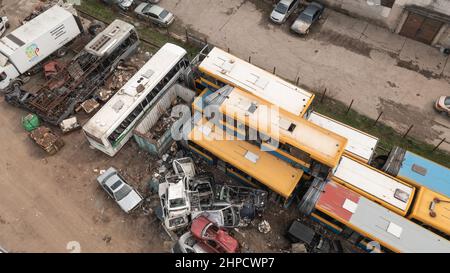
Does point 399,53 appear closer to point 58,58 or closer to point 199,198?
point 199,198

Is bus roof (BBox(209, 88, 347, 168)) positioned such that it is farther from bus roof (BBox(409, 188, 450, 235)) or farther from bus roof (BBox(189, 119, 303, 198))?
bus roof (BBox(409, 188, 450, 235))

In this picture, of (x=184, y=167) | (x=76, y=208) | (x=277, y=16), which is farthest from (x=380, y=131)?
(x=76, y=208)

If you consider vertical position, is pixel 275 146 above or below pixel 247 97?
below

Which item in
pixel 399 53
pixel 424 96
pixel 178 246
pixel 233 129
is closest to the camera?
pixel 178 246

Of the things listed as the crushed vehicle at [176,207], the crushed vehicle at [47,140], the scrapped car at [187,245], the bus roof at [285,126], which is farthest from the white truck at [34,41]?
the scrapped car at [187,245]

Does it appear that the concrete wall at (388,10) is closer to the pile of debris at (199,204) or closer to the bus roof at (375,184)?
the bus roof at (375,184)

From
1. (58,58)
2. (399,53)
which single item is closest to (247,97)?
(399,53)

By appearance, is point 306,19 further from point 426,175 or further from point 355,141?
point 426,175
